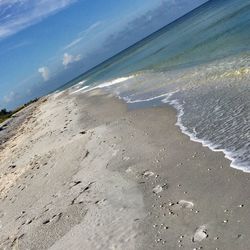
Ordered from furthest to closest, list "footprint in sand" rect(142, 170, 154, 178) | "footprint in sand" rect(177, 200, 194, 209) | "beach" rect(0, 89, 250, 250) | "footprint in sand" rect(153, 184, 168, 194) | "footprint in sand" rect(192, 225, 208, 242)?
"footprint in sand" rect(142, 170, 154, 178) < "footprint in sand" rect(153, 184, 168, 194) < "footprint in sand" rect(177, 200, 194, 209) < "beach" rect(0, 89, 250, 250) < "footprint in sand" rect(192, 225, 208, 242)

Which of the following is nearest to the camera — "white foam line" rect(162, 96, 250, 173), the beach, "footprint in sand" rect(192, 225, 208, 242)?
"footprint in sand" rect(192, 225, 208, 242)

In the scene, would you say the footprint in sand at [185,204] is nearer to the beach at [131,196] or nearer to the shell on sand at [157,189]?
the beach at [131,196]

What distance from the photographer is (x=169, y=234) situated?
847cm

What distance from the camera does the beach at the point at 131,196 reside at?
8461 mm

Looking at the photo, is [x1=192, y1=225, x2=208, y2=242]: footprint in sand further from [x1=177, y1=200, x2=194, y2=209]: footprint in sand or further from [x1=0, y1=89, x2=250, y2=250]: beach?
[x1=177, y1=200, x2=194, y2=209]: footprint in sand

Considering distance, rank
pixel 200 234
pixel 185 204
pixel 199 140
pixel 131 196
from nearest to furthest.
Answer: pixel 200 234 → pixel 185 204 → pixel 131 196 → pixel 199 140

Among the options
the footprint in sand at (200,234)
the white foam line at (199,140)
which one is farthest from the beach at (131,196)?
the white foam line at (199,140)

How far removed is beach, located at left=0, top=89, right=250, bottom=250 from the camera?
8461 mm

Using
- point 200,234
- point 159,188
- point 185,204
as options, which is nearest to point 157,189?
point 159,188

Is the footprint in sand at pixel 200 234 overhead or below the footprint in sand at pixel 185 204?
overhead

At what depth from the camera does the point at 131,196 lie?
11047mm

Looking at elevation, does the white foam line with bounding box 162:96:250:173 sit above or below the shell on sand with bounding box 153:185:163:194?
below

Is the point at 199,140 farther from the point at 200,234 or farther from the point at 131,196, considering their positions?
the point at 200,234

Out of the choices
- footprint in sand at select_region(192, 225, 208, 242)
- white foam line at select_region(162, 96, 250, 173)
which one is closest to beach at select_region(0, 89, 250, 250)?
footprint in sand at select_region(192, 225, 208, 242)
